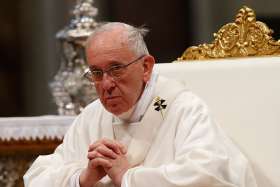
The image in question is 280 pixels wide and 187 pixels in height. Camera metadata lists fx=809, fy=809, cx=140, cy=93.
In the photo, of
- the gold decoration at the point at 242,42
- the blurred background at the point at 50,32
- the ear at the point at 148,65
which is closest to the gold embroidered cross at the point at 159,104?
the ear at the point at 148,65

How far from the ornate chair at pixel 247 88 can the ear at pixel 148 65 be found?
0.44 meters

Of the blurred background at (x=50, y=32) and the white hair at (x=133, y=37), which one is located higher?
the white hair at (x=133, y=37)

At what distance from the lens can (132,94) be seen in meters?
3.20

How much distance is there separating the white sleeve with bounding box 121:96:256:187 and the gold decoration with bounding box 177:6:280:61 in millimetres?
751

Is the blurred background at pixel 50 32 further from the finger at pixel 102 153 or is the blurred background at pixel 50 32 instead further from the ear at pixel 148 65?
the finger at pixel 102 153

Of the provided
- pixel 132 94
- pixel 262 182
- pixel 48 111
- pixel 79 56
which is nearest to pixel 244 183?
pixel 262 182

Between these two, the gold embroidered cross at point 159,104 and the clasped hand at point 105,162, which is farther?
the gold embroidered cross at point 159,104

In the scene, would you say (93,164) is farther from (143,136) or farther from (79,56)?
(79,56)

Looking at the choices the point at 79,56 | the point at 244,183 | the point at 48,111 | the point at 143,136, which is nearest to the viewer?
the point at 244,183

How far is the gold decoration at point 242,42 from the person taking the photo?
3789mm

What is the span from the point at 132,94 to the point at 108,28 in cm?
28

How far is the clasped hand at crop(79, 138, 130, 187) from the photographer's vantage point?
3.06 metres

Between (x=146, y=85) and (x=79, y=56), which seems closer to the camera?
(x=146, y=85)

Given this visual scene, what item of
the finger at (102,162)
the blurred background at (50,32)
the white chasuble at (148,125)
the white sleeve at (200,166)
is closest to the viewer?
the white sleeve at (200,166)
